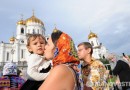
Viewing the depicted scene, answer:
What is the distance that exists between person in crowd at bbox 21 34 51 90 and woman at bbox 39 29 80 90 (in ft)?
1.43

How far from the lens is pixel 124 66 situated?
507 cm

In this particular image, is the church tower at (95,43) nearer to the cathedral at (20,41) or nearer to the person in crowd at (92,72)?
the cathedral at (20,41)

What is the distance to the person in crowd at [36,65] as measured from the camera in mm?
2450

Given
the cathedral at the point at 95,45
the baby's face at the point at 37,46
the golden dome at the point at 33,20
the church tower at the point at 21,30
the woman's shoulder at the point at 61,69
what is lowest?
the woman's shoulder at the point at 61,69

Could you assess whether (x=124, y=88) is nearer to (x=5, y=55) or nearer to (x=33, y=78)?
(x=33, y=78)

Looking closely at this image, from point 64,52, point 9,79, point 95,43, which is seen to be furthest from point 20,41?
point 64,52

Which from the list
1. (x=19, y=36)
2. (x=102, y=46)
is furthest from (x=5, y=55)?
(x=102, y=46)

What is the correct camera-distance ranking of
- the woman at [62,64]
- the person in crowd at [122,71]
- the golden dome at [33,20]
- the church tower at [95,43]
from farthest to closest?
the church tower at [95,43] → the golden dome at [33,20] → the person in crowd at [122,71] → the woman at [62,64]

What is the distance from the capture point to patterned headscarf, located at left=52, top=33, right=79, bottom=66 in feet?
6.28

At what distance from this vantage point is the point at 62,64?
1.83 metres

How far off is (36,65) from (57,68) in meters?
0.96

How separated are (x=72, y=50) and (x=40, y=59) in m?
0.86

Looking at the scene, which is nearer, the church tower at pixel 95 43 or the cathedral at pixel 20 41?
the cathedral at pixel 20 41

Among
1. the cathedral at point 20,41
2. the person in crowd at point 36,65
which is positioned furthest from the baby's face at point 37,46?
the cathedral at point 20,41
